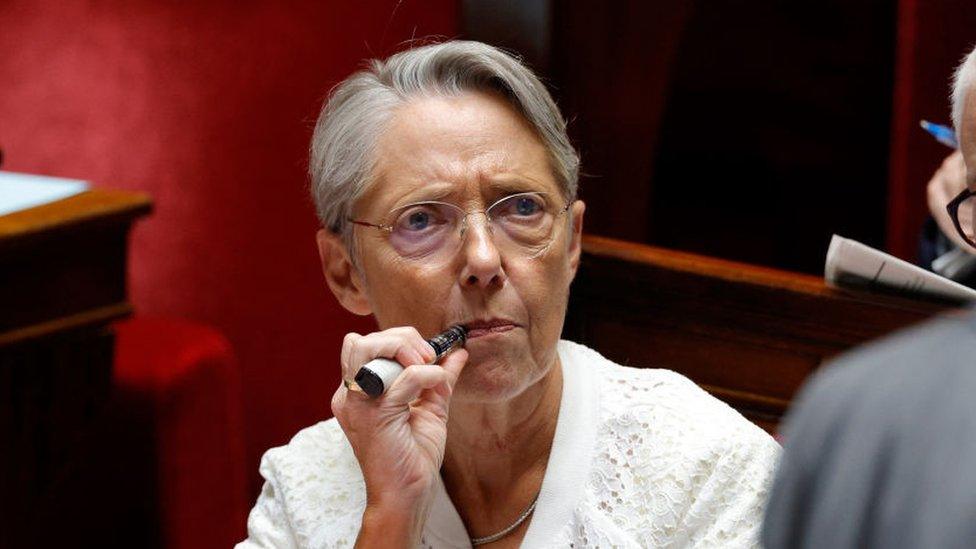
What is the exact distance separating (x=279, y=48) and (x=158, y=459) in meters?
0.82

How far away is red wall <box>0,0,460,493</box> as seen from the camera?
8.79ft

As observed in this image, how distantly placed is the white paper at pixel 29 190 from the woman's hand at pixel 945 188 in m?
1.40

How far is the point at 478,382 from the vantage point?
148cm

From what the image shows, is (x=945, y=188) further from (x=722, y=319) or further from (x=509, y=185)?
(x=509, y=185)

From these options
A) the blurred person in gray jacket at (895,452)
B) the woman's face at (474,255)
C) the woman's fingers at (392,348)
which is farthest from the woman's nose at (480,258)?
the blurred person in gray jacket at (895,452)

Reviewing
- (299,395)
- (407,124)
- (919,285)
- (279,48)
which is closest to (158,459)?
(299,395)

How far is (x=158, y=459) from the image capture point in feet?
8.33

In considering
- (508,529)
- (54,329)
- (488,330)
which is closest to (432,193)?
(488,330)

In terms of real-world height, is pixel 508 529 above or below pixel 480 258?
below

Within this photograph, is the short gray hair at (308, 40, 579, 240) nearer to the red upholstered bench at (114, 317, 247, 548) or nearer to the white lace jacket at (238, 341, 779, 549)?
the white lace jacket at (238, 341, 779, 549)

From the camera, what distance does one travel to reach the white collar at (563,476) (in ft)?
5.03

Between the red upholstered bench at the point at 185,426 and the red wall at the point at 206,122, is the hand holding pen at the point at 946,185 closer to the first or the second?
the red wall at the point at 206,122

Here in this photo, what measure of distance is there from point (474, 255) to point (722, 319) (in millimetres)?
539

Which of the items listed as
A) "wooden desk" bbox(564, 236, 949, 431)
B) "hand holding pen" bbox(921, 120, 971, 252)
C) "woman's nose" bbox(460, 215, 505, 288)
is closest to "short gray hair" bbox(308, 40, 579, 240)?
"woman's nose" bbox(460, 215, 505, 288)
